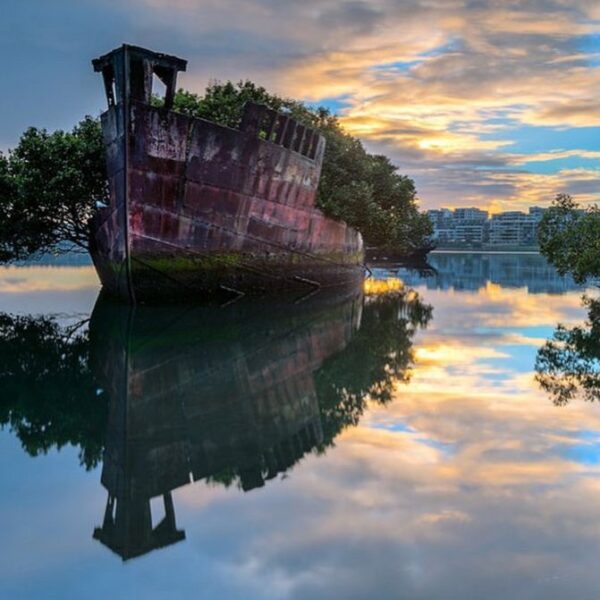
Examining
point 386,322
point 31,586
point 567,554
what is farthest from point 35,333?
point 567,554

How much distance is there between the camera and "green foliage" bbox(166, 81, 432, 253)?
29.1 meters

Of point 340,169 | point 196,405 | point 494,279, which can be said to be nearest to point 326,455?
point 196,405

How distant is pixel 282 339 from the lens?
14.9m

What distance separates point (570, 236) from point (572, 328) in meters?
6.22

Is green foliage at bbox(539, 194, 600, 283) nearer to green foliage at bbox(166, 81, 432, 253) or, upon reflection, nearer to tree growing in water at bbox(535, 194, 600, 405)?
tree growing in water at bbox(535, 194, 600, 405)

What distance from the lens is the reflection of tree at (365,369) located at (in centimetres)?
870

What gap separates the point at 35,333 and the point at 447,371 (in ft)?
31.5

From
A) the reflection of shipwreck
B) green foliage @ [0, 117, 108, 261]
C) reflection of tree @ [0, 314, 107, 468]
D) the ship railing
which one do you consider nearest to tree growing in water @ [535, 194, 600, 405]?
the reflection of shipwreck

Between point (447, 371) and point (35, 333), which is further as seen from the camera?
point (35, 333)

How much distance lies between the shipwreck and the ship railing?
0.03 metres

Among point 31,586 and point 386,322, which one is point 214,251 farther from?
point 31,586

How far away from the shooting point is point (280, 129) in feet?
74.8

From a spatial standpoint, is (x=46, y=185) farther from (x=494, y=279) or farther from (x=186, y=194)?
(x=494, y=279)

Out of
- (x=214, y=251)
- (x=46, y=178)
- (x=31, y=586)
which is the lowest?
(x=31, y=586)
